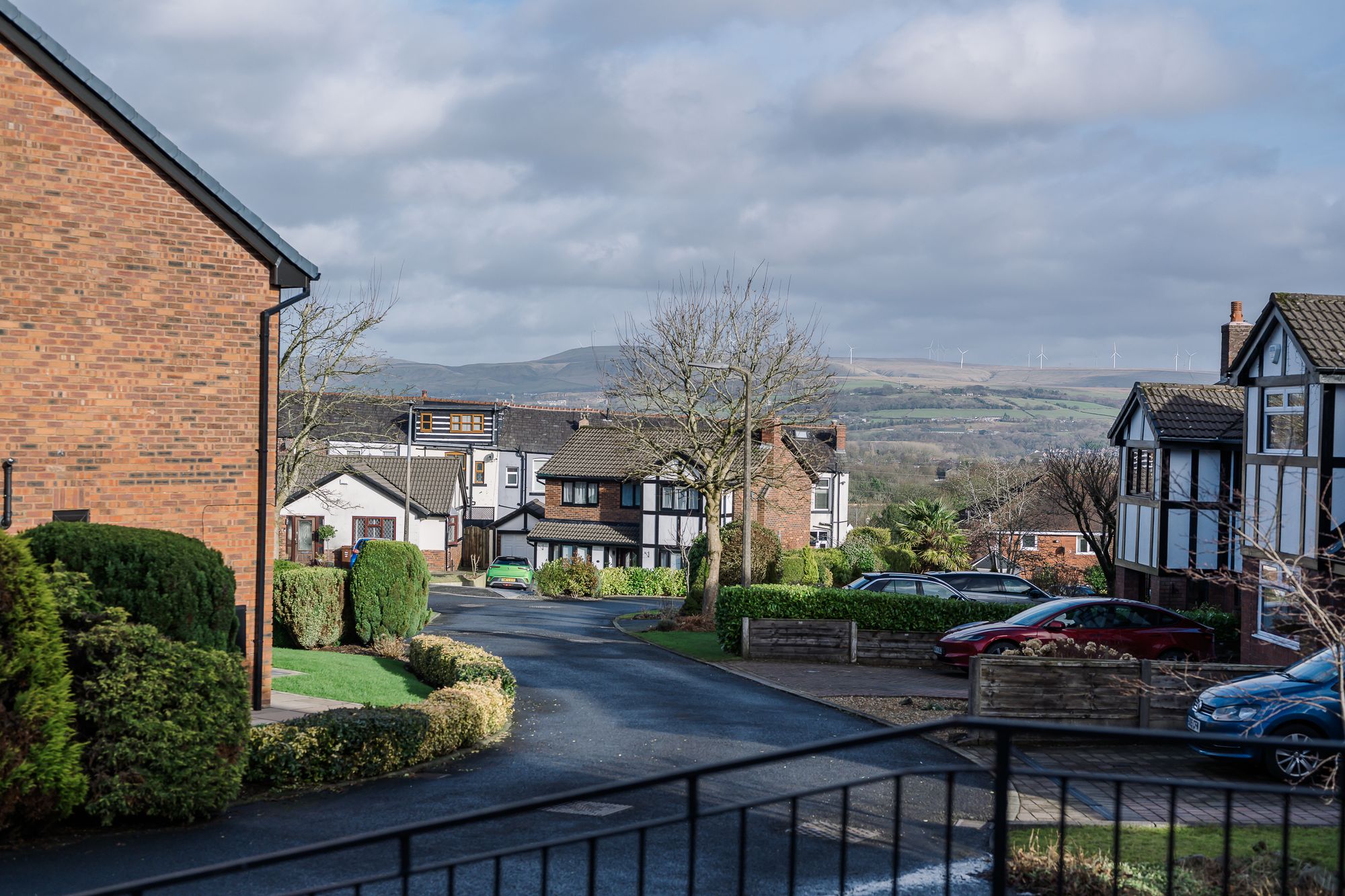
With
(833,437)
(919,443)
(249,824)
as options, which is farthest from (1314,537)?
(919,443)

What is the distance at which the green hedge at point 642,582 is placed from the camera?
2231 inches

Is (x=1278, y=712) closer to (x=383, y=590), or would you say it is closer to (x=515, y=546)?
(x=383, y=590)

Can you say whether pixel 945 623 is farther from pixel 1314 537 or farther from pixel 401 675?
pixel 401 675

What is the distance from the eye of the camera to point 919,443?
178 m

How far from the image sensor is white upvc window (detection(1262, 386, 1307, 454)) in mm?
22672

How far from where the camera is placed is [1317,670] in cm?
1365

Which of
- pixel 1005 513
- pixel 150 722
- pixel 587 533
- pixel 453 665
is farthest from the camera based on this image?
pixel 587 533

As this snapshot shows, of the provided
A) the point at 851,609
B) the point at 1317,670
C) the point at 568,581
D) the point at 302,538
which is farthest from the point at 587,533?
the point at 1317,670

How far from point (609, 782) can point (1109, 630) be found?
1224cm

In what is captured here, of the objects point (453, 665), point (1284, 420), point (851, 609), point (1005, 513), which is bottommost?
point (453, 665)

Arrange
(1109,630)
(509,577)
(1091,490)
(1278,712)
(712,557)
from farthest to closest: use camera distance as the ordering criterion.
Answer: (509,577), (1091,490), (712,557), (1109,630), (1278,712)

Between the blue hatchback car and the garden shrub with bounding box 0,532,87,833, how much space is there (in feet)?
37.3

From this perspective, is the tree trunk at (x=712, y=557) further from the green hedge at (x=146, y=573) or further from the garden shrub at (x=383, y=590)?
the green hedge at (x=146, y=573)

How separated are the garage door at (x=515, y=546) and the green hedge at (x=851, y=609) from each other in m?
44.8
